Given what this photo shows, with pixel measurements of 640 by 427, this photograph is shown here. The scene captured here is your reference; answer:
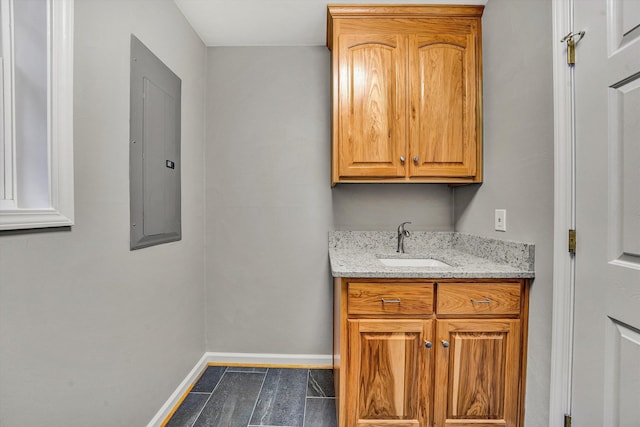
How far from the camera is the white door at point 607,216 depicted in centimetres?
91

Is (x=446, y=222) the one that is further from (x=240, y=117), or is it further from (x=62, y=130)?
(x=62, y=130)

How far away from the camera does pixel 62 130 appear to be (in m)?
0.94

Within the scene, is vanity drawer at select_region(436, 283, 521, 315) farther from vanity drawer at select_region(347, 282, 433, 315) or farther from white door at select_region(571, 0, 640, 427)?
white door at select_region(571, 0, 640, 427)

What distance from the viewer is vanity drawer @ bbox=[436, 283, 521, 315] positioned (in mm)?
1335

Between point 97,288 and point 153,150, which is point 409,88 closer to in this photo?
point 153,150

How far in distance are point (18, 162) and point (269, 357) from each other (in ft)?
6.14

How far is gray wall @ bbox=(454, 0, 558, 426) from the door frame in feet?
0.13

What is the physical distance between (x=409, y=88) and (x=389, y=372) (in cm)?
156

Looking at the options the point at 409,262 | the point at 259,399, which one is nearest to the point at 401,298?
the point at 409,262

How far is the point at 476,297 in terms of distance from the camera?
1.34 meters

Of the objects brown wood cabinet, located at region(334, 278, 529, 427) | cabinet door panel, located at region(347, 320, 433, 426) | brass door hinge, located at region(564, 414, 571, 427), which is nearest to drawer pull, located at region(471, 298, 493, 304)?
brown wood cabinet, located at region(334, 278, 529, 427)

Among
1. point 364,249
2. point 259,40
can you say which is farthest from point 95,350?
point 259,40

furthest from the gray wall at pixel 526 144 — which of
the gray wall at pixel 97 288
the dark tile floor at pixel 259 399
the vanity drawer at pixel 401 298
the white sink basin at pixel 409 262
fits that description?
the gray wall at pixel 97 288

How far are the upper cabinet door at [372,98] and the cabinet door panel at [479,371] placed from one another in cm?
99
